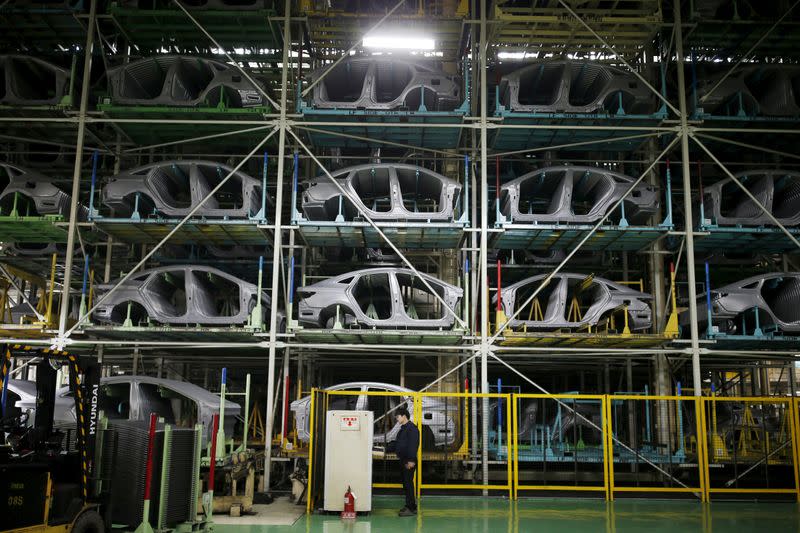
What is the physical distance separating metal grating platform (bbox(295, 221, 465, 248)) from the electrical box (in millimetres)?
4616

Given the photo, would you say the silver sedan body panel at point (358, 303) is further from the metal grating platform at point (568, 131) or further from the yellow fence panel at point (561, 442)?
the metal grating platform at point (568, 131)

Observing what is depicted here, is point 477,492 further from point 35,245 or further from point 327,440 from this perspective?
point 35,245

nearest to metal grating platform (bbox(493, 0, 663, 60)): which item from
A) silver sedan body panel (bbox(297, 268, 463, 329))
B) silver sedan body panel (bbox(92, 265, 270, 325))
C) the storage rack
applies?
the storage rack

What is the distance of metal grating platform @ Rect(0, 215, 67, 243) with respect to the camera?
13688mm

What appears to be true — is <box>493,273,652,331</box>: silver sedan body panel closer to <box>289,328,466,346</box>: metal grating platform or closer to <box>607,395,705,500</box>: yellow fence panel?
<box>289,328,466,346</box>: metal grating platform

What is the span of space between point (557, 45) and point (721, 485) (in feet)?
30.8

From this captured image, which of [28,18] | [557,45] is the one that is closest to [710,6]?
[557,45]

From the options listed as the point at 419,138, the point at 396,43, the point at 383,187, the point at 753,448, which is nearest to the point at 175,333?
the point at 383,187

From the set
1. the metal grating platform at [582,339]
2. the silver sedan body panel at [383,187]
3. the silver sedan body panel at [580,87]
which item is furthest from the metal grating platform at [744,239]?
the silver sedan body panel at [383,187]

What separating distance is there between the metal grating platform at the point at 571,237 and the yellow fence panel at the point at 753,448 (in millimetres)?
3268

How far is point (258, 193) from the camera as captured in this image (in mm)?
14266

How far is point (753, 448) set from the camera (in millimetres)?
15461

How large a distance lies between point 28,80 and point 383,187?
7585 millimetres

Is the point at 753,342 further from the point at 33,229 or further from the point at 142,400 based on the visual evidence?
the point at 33,229
